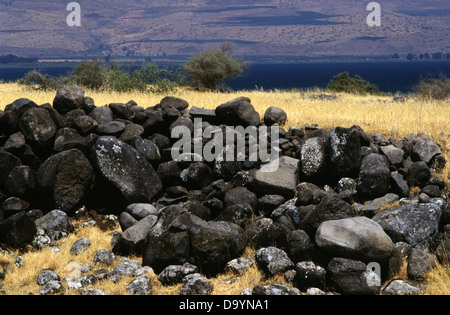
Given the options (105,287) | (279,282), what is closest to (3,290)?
(105,287)

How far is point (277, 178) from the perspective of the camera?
1191 centimetres

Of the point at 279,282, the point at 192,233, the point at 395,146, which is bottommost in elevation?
the point at 279,282

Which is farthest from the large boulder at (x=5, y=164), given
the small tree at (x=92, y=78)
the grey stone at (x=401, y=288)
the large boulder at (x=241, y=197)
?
the small tree at (x=92, y=78)

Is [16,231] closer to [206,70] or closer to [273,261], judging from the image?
[273,261]

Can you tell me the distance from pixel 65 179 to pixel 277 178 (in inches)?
208

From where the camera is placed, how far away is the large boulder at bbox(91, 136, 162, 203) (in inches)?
482

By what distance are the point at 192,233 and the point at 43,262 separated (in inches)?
128

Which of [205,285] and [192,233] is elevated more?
[192,233]

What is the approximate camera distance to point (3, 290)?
9.07 m

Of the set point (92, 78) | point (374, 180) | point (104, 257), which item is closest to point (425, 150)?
point (374, 180)

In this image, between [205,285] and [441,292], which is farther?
[205,285]

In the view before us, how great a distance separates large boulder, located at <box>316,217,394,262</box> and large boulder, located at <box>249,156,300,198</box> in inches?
102

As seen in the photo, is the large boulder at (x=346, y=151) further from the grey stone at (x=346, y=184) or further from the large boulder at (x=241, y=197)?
the large boulder at (x=241, y=197)

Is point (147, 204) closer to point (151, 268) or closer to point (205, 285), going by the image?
point (151, 268)
